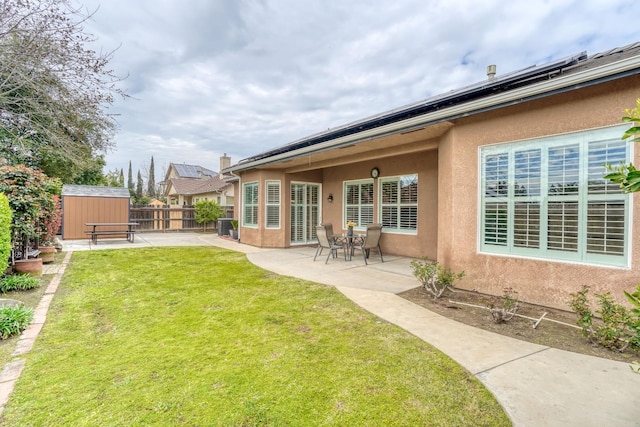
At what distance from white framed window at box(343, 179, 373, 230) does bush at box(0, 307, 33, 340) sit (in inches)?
323

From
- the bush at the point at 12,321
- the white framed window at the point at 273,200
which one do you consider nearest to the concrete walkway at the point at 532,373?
the bush at the point at 12,321

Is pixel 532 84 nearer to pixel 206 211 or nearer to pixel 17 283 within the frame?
pixel 17 283

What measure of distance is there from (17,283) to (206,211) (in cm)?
1177

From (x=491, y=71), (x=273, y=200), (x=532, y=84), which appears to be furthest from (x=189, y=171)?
(x=532, y=84)

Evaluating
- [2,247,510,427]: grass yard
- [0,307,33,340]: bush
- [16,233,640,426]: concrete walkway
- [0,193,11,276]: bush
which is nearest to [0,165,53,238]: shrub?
[0,193,11,276]: bush

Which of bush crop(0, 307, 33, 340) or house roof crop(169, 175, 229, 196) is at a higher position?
house roof crop(169, 175, 229, 196)

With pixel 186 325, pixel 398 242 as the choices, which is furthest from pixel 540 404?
pixel 398 242

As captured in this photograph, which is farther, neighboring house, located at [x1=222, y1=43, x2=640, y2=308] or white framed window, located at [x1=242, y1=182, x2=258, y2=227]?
white framed window, located at [x1=242, y1=182, x2=258, y2=227]

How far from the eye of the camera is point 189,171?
120ft

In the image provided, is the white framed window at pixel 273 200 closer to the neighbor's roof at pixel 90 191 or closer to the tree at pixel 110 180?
the neighbor's roof at pixel 90 191

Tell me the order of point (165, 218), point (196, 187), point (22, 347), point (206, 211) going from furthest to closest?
1. point (196, 187)
2. point (165, 218)
3. point (206, 211)
4. point (22, 347)

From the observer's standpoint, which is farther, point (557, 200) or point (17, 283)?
point (17, 283)

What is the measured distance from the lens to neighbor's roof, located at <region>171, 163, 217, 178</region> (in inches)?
1399

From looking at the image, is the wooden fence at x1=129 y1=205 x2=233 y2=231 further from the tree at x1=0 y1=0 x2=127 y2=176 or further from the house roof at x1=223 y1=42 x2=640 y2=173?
the house roof at x1=223 y1=42 x2=640 y2=173
